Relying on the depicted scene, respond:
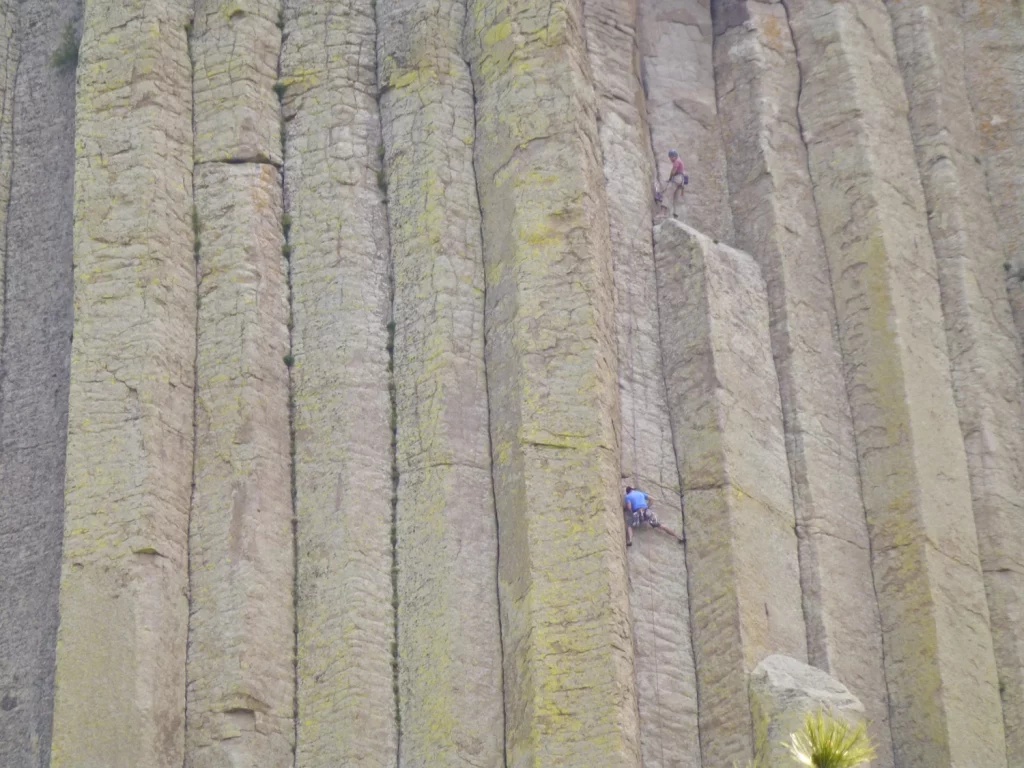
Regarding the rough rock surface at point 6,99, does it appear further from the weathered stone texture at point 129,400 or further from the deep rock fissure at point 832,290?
the deep rock fissure at point 832,290

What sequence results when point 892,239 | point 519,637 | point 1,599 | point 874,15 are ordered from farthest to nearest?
point 874,15, point 892,239, point 1,599, point 519,637

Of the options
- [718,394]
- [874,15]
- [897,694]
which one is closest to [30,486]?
[718,394]

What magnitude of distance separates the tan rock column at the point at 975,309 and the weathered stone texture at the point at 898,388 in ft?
0.54

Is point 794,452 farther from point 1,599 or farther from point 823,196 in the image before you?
Result: point 1,599

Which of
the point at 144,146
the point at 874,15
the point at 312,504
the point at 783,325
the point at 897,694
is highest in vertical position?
the point at 874,15

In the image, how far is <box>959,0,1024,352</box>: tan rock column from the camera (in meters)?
24.2

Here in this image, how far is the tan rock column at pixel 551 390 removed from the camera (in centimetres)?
2019

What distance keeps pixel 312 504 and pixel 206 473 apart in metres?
0.93

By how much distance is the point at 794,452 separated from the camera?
22.5 m

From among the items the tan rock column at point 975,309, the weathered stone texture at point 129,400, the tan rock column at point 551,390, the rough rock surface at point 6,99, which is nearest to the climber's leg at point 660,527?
the tan rock column at point 551,390

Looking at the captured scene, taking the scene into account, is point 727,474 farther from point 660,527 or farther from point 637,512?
point 637,512

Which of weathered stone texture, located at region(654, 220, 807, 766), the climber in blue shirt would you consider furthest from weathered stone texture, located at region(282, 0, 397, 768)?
weathered stone texture, located at region(654, 220, 807, 766)

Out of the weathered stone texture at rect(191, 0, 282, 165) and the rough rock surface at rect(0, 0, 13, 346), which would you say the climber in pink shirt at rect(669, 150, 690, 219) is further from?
the rough rock surface at rect(0, 0, 13, 346)

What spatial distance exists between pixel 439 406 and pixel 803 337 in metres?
3.69
